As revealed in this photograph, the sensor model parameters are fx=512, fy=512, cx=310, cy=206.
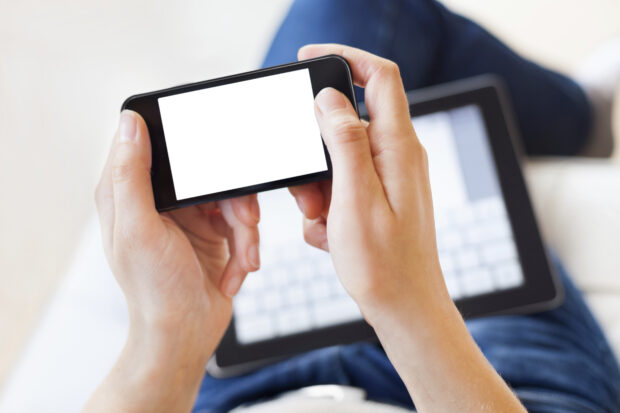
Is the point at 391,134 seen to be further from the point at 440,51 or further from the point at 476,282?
the point at 440,51

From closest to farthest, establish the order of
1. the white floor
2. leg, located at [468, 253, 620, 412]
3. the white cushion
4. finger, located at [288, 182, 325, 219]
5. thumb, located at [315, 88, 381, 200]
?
thumb, located at [315, 88, 381, 200]
finger, located at [288, 182, 325, 219]
leg, located at [468, 253, 620, 412]
the white cushion
the white floor

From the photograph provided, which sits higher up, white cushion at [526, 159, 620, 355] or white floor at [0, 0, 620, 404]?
white floor at [0, 0, 620, 404]

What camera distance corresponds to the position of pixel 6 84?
1.12 meters

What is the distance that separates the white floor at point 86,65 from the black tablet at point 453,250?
0.57m

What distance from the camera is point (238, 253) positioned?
48cm

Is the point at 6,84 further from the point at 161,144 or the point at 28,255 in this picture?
the point at 161,144

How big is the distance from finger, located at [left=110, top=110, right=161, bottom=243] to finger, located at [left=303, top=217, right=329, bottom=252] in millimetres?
142

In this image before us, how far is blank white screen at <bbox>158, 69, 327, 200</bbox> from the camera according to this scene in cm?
41

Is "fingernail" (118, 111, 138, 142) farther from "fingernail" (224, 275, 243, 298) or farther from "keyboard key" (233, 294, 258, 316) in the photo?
"keyboard key" (233, 294, 258, 316)

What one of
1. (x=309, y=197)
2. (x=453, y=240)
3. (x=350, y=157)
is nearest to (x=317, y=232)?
(x=309, y=197)

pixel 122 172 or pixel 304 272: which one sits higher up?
pixel 122 172

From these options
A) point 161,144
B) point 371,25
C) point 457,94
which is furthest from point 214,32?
point 161,144

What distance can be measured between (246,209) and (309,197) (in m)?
0.06

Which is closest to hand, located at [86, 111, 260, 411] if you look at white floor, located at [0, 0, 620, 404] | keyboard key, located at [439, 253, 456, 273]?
keyboard key, located at [439, 253, 456, 273]
